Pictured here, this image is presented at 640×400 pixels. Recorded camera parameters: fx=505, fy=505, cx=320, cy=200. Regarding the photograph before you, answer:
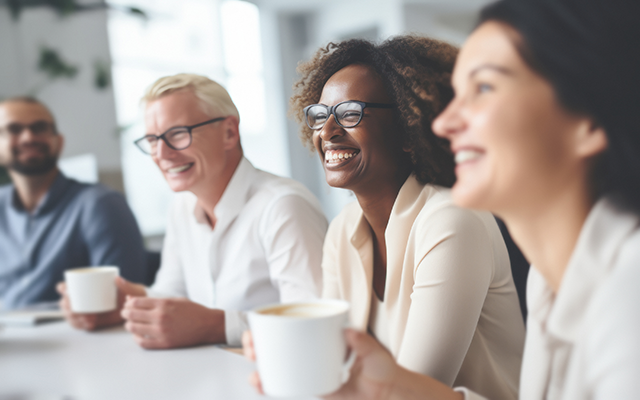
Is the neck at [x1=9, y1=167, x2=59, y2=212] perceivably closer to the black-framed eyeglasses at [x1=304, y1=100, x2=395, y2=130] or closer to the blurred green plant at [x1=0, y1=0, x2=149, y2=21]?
the black-framed eyeglasses at [x1=304, y1=100, x2=395, y2=130]

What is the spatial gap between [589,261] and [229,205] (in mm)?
1227

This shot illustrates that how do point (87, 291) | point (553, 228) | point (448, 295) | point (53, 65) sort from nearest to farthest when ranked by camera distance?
point (553, 228), point (448, 295), point (87, 291), point (53, 65)

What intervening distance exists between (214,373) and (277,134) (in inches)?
152

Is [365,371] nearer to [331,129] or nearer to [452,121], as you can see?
[452,121]

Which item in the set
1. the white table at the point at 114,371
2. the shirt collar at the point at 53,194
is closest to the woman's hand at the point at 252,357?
the white table at the point at 114,371

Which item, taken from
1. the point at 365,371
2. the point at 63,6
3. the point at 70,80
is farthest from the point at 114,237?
the point at 63,6

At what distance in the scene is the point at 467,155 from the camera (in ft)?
2.10

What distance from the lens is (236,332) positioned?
1.32 m

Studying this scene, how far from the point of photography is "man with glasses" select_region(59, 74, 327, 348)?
4.99 feet

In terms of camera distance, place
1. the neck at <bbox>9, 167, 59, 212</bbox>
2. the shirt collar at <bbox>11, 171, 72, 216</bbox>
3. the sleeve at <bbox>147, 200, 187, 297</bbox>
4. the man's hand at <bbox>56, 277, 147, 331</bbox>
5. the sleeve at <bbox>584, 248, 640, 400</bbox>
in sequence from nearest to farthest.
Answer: the sleeve at <bbox>584, 248, 640, 400</bbox> < the man's hand at <bbox>56, 277, 147, 331</bbox> < the sleeve at <bbox>147, 200, 187, 297</bbox> < the shirt collar at <bbox>11, 171, 72, 216</bbox> < the neck at <bbox>9, 167, 59, 212</bbox>

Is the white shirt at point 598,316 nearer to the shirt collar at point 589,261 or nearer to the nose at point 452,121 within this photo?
the shirt collar at point 589,261

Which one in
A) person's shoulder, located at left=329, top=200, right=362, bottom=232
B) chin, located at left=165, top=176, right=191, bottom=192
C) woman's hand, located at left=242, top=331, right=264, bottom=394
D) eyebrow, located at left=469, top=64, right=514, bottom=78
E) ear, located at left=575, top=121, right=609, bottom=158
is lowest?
woman's hand, located at left=242, top=331, right=264, bottom=394

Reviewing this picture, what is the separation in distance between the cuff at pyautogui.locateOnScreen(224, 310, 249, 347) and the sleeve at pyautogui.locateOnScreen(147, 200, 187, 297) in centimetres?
61

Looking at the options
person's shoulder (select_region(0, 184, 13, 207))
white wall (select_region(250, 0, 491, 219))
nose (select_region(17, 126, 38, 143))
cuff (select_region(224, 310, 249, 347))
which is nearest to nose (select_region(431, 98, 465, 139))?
cuff (select_region(224, 310, 249, 347))
